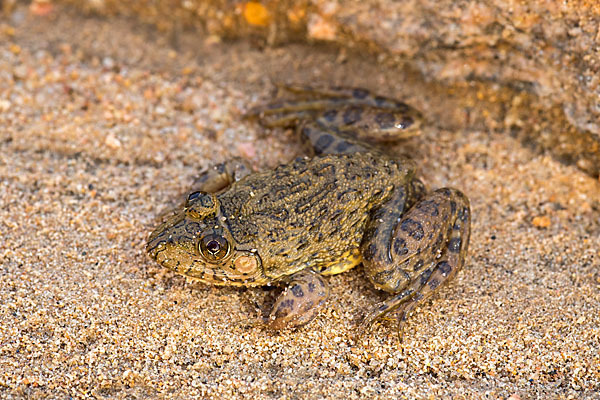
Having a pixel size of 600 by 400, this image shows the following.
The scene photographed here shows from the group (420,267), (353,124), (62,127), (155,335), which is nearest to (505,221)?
(420,267)

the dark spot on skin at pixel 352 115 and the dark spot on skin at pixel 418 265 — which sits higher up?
the dark spot on skin at pixel 352 115

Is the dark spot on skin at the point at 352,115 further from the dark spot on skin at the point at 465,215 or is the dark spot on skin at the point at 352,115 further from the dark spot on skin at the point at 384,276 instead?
the dark spot on skin at the point at 384,276

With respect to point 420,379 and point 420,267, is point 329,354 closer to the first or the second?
point 420,379

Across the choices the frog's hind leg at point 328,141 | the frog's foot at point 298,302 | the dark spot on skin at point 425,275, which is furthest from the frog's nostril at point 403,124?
the frog's foot at point 298,302

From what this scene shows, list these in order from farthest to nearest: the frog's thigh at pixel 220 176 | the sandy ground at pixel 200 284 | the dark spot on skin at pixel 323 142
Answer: the dark spot on skin at pixel 323 142
the frog's thigh at pixel 220 176
the sandy ground at pixel 200 284

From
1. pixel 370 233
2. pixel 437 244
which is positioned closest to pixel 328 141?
pixel 370 233

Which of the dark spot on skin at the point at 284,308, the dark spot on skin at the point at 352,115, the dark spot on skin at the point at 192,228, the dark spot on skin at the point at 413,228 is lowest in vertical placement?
the dark spot on skin at the point at 284,308
